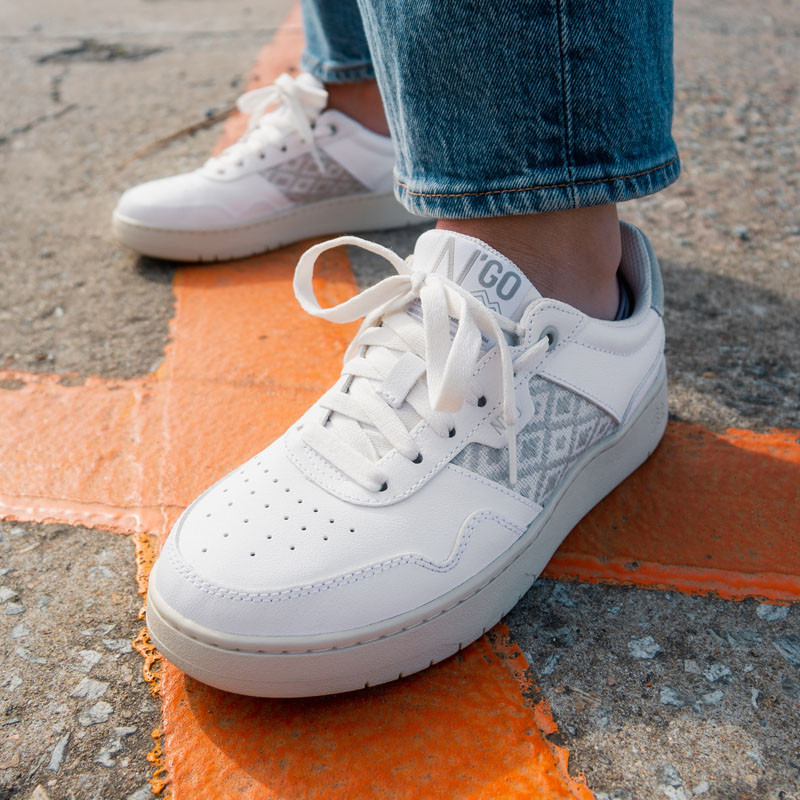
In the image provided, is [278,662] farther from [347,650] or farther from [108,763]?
[108,763]

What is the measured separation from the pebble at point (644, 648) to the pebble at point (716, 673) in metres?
0.06

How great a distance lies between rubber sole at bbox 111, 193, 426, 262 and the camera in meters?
1.90

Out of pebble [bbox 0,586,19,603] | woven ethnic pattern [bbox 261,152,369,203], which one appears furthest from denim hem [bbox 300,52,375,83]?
pebble [bbox 0,586,19,603]

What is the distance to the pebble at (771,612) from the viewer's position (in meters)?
1.05

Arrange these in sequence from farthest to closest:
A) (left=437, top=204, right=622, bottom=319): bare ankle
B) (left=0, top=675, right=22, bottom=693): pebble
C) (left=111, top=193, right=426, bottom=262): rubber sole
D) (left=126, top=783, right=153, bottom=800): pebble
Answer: (left=111, top=193, right=426, bottom=262): rubber sole → (left=437, top=204, right=622, bottom=319): bare ankle → (left=0, top=675, right=22, bottom=693): pebble → (left=126, top=783, right=153, bottom=800): pebble

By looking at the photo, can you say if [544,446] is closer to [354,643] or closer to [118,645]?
[354,643]

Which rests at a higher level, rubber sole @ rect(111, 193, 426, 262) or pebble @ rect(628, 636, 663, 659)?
rubber sole @ rect(111, 193, 426, 262)

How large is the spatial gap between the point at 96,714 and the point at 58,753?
6 cm

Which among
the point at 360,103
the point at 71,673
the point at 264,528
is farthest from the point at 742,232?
the point at 71,673

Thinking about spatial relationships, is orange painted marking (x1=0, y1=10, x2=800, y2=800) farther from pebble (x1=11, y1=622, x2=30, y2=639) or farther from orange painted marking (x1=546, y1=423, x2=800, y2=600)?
pebble (x1=11, y1=622, x2=30, y2=639)

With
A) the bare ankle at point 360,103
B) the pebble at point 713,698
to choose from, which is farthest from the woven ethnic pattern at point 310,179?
the pebble at point 713,698

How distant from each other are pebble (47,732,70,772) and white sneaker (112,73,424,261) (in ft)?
4.20

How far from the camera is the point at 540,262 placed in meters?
1.07

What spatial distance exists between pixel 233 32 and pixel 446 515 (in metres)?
3.32
